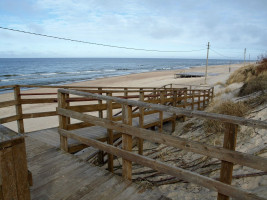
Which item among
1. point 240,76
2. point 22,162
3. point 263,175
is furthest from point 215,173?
point 240,76

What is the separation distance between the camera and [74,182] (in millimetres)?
2834

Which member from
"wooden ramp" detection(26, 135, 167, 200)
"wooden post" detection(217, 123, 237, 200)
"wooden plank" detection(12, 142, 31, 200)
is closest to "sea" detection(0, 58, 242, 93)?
"wooden ramp" detection(26, 135, 167, 200)

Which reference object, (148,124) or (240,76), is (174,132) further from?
(240,76)

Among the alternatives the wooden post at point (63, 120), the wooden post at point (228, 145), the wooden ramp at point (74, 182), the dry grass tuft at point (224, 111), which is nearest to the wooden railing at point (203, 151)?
the wooden post at point (228, 145)

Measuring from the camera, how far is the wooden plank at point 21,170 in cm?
131

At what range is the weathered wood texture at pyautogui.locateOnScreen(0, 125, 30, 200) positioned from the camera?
126 centimetres

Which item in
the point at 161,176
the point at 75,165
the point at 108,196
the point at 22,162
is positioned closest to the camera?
the point at 22,162

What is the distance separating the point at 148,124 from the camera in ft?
21.2

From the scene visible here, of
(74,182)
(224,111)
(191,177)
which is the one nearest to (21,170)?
(74,182)

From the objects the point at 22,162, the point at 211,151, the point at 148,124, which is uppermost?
the point at 22,162

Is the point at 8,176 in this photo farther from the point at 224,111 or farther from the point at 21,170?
the point at 224,111

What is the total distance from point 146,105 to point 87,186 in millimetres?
1326

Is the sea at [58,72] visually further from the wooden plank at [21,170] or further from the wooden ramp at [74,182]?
the wooden plank at [21,170]

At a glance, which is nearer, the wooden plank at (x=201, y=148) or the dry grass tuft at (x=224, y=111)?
the wooden plank at (x=201, y=148)
